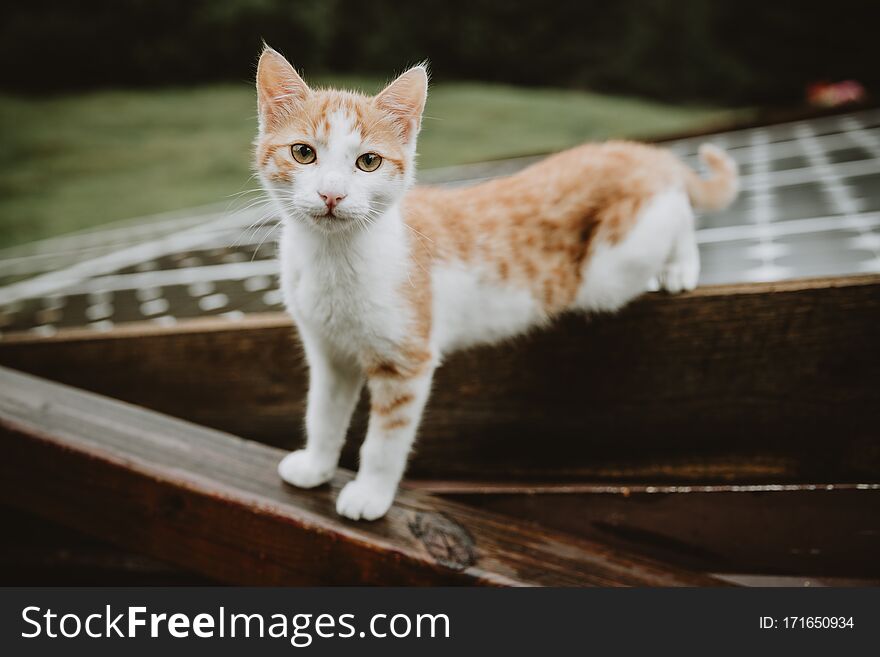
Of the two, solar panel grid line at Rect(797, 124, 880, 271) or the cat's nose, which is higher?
solar panel grid line at Rect(797, 124, 880, 271)

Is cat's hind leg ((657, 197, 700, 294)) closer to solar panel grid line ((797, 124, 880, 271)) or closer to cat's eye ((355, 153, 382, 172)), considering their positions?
solar panel grid line ((797, 124, 880, 271))

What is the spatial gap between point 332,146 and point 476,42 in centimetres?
578

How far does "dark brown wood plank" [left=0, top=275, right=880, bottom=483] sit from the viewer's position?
87 centimetres

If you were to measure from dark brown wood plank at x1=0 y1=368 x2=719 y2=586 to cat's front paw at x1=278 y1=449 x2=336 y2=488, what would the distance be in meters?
0.02

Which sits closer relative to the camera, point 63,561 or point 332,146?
point 332,146

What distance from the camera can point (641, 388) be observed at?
3.13 feet

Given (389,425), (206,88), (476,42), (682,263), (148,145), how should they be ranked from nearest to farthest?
1. (389,425)
2. (682,263)
3. (148,145)
4. (206,88)
5. (476,42)

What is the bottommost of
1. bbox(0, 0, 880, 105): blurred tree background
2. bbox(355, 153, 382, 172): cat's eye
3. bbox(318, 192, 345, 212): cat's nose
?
bbox(318, 192, 345, 212): cat's nose

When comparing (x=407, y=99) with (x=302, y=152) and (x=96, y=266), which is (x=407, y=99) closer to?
(x=302, y=152)

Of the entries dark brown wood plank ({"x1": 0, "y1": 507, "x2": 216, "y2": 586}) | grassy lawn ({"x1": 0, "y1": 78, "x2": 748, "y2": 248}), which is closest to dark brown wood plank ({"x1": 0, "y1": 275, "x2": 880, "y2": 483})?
dark brown wood plank ({"x1": 0, "y1": 507, "x2": 216, "y2": 586})

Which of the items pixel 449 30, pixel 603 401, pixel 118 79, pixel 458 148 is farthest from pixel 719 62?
pixel 603 401

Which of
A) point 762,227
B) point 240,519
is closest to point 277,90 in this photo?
point 240,519

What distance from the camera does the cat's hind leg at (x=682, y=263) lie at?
3.16ft

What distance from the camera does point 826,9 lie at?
10102mm
